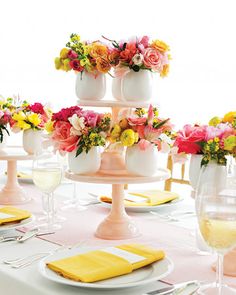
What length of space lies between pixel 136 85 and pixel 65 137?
11.5 inches

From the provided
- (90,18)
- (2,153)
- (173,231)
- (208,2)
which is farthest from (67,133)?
(90,18)

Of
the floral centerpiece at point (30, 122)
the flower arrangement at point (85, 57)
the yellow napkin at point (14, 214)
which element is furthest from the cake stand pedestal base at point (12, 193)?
the flower arrangement at point (85, 57)

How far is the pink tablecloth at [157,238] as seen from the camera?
4.83 feet

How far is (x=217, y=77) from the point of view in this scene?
450cm

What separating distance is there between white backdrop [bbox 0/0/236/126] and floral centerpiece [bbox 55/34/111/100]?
8.20 ft

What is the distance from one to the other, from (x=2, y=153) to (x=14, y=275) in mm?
1000

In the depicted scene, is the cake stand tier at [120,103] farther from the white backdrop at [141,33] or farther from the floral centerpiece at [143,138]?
the white backdrop at [141,33]

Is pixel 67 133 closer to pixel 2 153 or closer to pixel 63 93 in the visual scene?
pixel 2 153

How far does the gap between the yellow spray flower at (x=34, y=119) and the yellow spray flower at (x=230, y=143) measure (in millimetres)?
1092

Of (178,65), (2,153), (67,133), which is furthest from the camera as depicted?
(178,65)

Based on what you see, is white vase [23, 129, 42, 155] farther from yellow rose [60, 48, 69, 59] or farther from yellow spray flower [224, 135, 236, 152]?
yellow spray flower [224, 135, 236, 152]

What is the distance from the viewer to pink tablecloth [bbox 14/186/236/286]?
1474 mm

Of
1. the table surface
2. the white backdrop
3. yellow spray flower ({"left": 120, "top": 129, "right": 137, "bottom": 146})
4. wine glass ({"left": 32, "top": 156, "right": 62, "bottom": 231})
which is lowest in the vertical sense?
the table surface

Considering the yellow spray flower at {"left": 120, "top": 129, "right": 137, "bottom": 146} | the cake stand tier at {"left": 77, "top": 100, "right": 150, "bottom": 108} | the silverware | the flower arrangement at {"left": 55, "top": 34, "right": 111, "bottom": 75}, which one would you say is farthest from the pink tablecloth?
the flower arrangement at {"left": 55, "top": 34, "right": 111, "bottom": 75}
